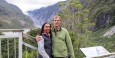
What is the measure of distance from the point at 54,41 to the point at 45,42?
20 centimetres

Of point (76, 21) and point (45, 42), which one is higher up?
point (45, 42)

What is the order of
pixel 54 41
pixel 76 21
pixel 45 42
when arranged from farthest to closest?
pixel 76 21
pixel 54 41
pixel 45 42

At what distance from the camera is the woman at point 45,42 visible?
511 centimetres

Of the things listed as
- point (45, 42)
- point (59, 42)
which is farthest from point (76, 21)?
point (45, 42)

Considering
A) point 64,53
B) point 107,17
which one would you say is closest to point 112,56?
point 64,53

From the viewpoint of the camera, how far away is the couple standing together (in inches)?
202

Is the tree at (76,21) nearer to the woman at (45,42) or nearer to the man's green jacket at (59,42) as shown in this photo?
the man's green jacket at (59,42)

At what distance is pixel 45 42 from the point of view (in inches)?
204

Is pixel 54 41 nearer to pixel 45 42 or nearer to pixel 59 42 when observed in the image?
pixel 59 42

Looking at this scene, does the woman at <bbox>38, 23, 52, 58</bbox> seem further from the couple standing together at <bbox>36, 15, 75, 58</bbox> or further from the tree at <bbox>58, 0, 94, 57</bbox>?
the tree at <bbox>58, 0, 94, 57</bbox>

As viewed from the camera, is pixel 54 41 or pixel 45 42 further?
pixel 54 41

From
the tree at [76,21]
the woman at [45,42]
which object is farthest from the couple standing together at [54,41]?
the tree at [76,21]

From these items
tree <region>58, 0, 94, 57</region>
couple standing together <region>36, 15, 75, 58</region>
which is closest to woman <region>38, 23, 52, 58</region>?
couple standing together <region>36, 15, 75, 58</region>

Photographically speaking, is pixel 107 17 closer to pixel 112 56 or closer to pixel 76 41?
pixel 76 41
